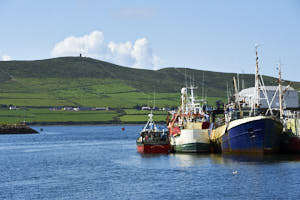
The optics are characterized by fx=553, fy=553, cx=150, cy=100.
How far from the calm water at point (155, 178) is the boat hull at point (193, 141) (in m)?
2.25

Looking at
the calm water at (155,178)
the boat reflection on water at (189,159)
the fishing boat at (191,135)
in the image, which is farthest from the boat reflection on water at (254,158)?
the fishing boat at (191,135)

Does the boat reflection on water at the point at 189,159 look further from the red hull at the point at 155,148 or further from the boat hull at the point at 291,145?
the boat hull at the point at 291,145

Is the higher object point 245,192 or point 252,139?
point 252,139

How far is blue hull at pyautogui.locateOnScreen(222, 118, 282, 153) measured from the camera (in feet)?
251

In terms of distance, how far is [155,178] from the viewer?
60.9m

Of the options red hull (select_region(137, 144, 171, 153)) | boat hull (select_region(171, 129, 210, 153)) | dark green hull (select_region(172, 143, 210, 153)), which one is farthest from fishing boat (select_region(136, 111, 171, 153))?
dark green hull (select_region(172, 143, 210, 153))

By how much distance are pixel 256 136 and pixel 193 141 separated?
488 inches

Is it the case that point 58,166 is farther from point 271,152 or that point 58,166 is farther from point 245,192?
point 245,192

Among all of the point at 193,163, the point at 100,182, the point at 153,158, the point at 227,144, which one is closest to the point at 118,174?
the point at 100,182

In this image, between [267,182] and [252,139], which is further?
[252,139]

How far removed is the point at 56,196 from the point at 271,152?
1510 inches

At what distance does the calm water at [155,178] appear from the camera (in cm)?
5069

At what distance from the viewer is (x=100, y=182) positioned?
5900 cm

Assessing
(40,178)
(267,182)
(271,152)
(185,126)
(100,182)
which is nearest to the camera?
(267,182)
